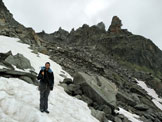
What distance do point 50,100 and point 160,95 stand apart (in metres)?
44.8

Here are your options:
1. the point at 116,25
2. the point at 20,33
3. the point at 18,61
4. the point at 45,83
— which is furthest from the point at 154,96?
the point at 116,25

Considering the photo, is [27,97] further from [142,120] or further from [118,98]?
[118,98]

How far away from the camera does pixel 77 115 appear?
519 inches

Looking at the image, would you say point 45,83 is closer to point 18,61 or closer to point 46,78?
point 46,78

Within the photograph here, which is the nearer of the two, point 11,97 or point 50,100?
point 11,97

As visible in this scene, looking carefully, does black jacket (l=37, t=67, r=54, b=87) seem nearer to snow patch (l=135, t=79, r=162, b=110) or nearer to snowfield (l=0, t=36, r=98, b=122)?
snowfield (l=0, t=36, r=98, b=122)

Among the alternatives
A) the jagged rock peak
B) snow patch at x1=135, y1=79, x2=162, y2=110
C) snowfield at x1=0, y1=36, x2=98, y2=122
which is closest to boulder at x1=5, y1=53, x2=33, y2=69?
snowfield at x1=0, y1=36, x2=98, y2=122

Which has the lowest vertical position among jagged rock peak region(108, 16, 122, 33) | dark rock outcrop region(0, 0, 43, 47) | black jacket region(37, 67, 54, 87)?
black jacket region(37, 67, 54, 87)

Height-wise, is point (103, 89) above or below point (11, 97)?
above

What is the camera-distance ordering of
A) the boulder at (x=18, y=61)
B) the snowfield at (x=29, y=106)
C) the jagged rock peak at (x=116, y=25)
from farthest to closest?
1. the jagged rock peak at (x=116, y=25)
2. the boulder at (x=18, y=61)
3. the snowfield at (x=29, y=106)

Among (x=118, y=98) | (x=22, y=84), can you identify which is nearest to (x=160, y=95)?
(x=118, y=98)

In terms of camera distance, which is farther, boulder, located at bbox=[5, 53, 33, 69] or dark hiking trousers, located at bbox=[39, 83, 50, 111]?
boulder, located at bbox=[5, 53, 33, 69]

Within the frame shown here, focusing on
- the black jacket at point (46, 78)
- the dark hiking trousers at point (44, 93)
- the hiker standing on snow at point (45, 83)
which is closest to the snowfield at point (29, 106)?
the dark hiking trousers at point (44, 93)

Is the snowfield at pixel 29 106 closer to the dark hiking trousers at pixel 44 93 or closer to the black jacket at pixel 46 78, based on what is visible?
the dark hiking trousers at pixel 44 93
